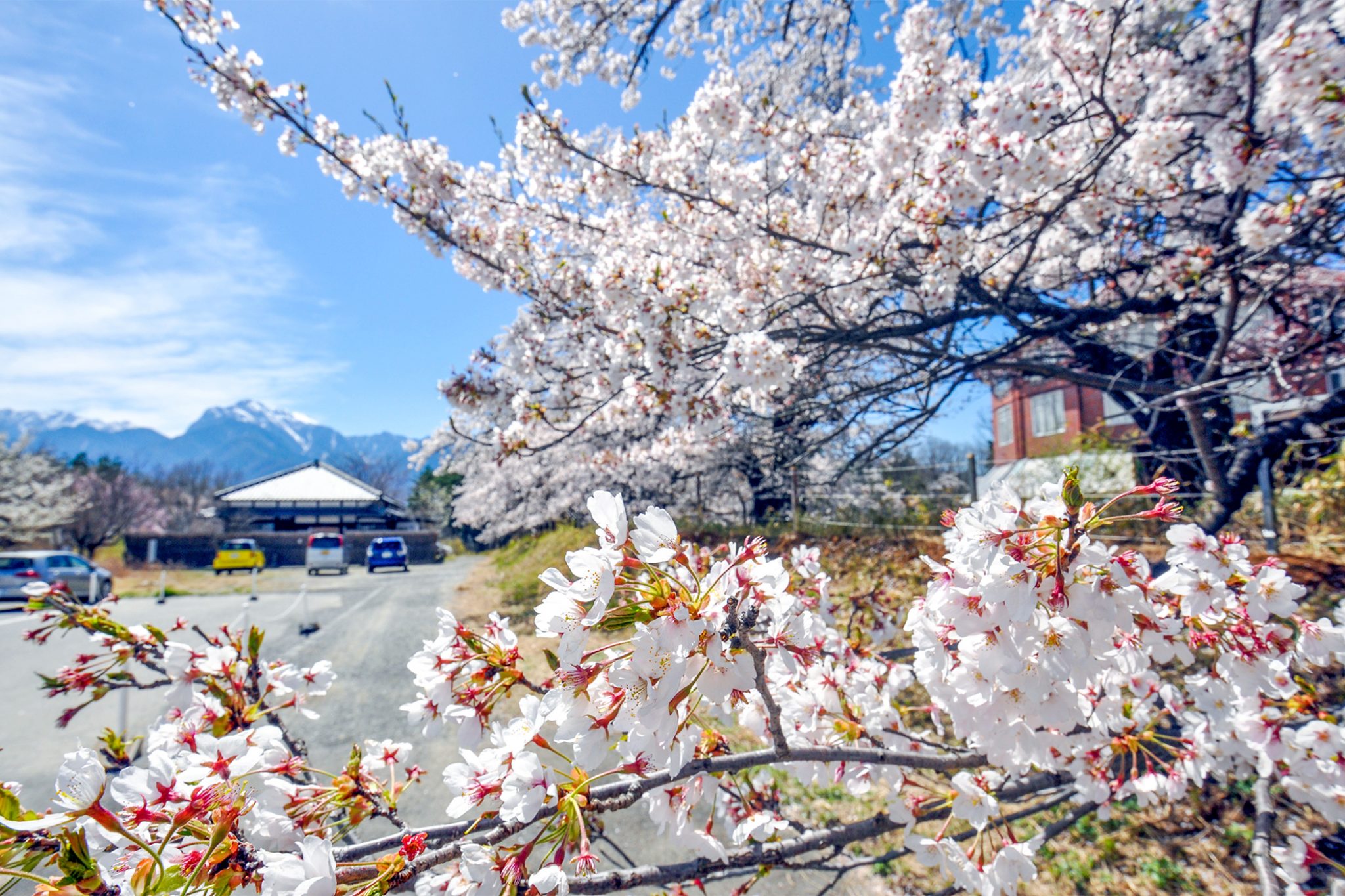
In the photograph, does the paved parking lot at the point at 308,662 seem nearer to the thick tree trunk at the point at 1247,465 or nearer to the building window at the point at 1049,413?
the thick tree trunk at the point at 1247,465

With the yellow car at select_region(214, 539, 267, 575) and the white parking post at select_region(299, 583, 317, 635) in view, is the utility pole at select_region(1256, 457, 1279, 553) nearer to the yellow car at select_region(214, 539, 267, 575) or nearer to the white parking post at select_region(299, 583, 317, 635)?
the white parking post at select_region(299, 583, 317, 635)

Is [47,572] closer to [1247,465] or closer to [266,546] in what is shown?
[266,546]

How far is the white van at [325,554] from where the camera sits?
72.4 ft

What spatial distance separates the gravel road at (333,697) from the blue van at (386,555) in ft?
27.1

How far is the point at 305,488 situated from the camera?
35.9 m

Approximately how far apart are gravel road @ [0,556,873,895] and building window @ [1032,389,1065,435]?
23.0 m

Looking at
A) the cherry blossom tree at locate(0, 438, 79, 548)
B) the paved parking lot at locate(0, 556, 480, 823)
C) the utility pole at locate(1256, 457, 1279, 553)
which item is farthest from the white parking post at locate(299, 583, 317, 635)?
the cherry blossom tree at locate(0, 438, 79, 548)

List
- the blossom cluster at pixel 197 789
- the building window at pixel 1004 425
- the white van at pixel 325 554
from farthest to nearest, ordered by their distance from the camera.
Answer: the building window at pixel 1004 425 → the white van at pixel 325 554 → the blossom cluster at pixel 197 789

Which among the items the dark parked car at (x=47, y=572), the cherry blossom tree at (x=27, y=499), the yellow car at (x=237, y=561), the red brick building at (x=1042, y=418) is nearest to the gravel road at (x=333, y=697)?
the dark parked car at (x=47, y=572)

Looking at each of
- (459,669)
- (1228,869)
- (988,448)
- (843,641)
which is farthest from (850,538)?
(988,448)

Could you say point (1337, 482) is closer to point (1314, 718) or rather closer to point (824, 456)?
point (1314, 718)

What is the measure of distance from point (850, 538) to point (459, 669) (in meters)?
7.34

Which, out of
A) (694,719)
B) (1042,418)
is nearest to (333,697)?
(694,719)

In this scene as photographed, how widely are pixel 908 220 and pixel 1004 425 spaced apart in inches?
1099
